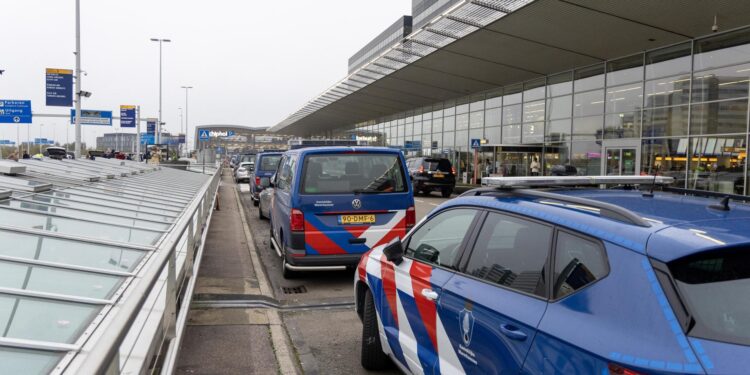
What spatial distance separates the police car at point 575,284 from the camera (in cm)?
204

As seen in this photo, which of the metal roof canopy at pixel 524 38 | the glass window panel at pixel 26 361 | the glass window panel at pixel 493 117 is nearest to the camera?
the glass window panel at pixel 26 361

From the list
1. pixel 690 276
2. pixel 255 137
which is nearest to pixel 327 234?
pixel 690 276

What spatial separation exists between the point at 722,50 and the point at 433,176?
11.6 metres

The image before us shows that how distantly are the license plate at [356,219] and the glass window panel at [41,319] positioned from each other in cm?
456

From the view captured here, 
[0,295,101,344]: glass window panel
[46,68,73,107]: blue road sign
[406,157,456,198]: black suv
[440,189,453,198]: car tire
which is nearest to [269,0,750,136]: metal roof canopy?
[406,157,456,198]: black suv

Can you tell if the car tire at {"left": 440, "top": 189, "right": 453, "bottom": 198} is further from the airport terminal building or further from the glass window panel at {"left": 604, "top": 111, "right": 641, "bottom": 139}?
the glass window panel at {"left": 604, "top": 111, "right": 641, "bottom": 139}

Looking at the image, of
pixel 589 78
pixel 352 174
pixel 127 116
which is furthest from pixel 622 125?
pixel 127 116

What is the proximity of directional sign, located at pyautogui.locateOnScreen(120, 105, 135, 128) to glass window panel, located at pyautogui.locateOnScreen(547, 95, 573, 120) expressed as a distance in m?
35.4

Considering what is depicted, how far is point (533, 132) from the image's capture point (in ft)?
89.0

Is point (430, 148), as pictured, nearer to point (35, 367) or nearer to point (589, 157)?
point (589, 157)

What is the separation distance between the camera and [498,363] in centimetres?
272

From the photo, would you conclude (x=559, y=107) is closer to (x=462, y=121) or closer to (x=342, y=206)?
(x=462, y=121)

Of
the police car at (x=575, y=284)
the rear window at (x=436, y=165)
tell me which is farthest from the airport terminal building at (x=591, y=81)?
the police car at (x=575, y=284)

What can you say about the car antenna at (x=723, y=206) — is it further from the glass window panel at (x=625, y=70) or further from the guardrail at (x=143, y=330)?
the glass window panel at (x=625, y=70)
